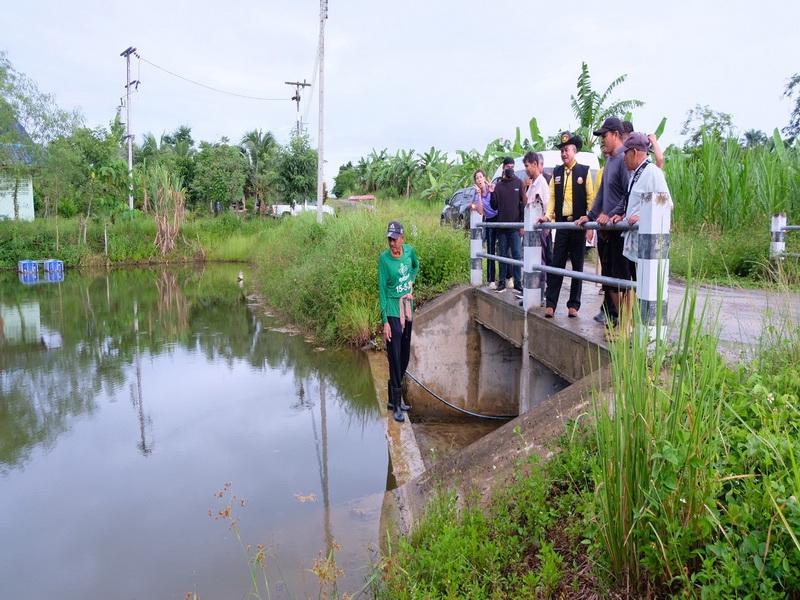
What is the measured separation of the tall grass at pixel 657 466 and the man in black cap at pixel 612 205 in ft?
8.34

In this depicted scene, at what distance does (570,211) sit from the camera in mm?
6289

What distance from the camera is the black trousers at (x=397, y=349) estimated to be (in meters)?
6.91

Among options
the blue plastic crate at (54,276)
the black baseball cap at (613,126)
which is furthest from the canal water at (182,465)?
the blue plastic crate at (54,276)

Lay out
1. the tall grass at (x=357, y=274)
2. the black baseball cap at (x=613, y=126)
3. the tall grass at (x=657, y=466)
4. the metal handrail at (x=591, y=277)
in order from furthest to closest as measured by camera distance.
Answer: the tall grass at (x=357, y=274)
the black baseball cap at (x=613, y=126)
the metal handrail at (x=591, y=277)
the tall grass at (x=657, y=466)

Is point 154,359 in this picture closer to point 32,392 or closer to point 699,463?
point 32,392

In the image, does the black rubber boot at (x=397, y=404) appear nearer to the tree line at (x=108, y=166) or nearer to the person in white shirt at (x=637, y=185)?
the person in white shirt at (x=637, y=185)

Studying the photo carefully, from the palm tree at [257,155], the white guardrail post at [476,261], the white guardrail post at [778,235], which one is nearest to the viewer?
the white guardrail post at [476,261]

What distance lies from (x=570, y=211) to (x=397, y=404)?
9.22ft

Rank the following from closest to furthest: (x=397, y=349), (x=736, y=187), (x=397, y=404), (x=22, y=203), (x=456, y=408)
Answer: (x=397, y=349), (x=397, y=404), (x=456, y=408), (x=736, y=187), (x=22, y=203)

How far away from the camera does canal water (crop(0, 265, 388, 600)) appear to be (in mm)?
5027

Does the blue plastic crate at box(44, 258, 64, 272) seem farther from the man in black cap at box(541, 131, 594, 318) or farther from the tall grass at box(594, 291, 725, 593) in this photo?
the tall grass at box(594, 291, 725, 593)

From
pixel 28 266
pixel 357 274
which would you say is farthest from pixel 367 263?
pixel 28 266

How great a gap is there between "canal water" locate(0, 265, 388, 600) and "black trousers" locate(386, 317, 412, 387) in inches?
36.3

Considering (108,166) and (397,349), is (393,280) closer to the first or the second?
(397,349)
